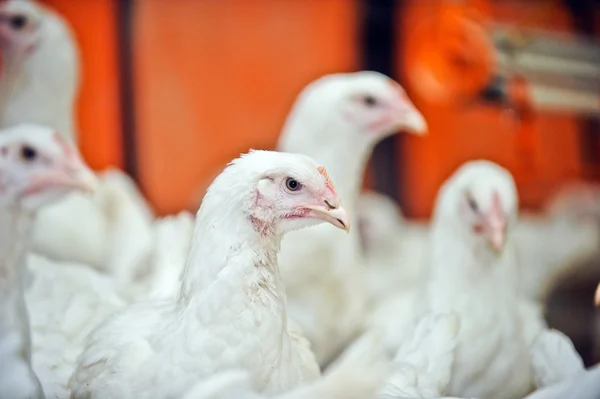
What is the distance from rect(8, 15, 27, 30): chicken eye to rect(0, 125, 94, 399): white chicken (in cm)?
57

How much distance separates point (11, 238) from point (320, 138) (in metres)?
0.77

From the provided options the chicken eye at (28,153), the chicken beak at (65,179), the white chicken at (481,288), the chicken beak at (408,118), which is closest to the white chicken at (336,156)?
the chicken beak at (408,118)

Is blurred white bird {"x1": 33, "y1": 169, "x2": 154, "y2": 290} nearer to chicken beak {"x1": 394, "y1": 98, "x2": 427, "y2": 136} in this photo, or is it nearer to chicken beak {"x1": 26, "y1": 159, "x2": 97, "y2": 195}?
chicken beak {"x1": 26, "y1": 159, "x2": 97, "y2": 195}

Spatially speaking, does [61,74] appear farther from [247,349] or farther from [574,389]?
[574,389]

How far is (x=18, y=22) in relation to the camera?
1.68 m

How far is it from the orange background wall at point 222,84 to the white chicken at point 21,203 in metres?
1.12

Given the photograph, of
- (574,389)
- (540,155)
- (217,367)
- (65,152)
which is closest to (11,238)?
(65,152)

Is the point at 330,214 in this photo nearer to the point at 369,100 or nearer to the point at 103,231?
the point at 369,100

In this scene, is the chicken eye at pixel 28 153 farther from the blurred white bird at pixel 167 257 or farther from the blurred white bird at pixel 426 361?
the blurred white bird at pixel 426 361

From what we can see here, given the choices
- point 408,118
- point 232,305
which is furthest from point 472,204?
point 232,305

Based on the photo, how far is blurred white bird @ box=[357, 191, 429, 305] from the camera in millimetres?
2367

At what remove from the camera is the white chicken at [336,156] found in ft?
5.19

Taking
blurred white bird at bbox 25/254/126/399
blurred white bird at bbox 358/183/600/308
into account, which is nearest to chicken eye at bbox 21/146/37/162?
blurred white bird at bbox 25/254/126/399

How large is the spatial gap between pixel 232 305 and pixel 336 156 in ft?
2.42
